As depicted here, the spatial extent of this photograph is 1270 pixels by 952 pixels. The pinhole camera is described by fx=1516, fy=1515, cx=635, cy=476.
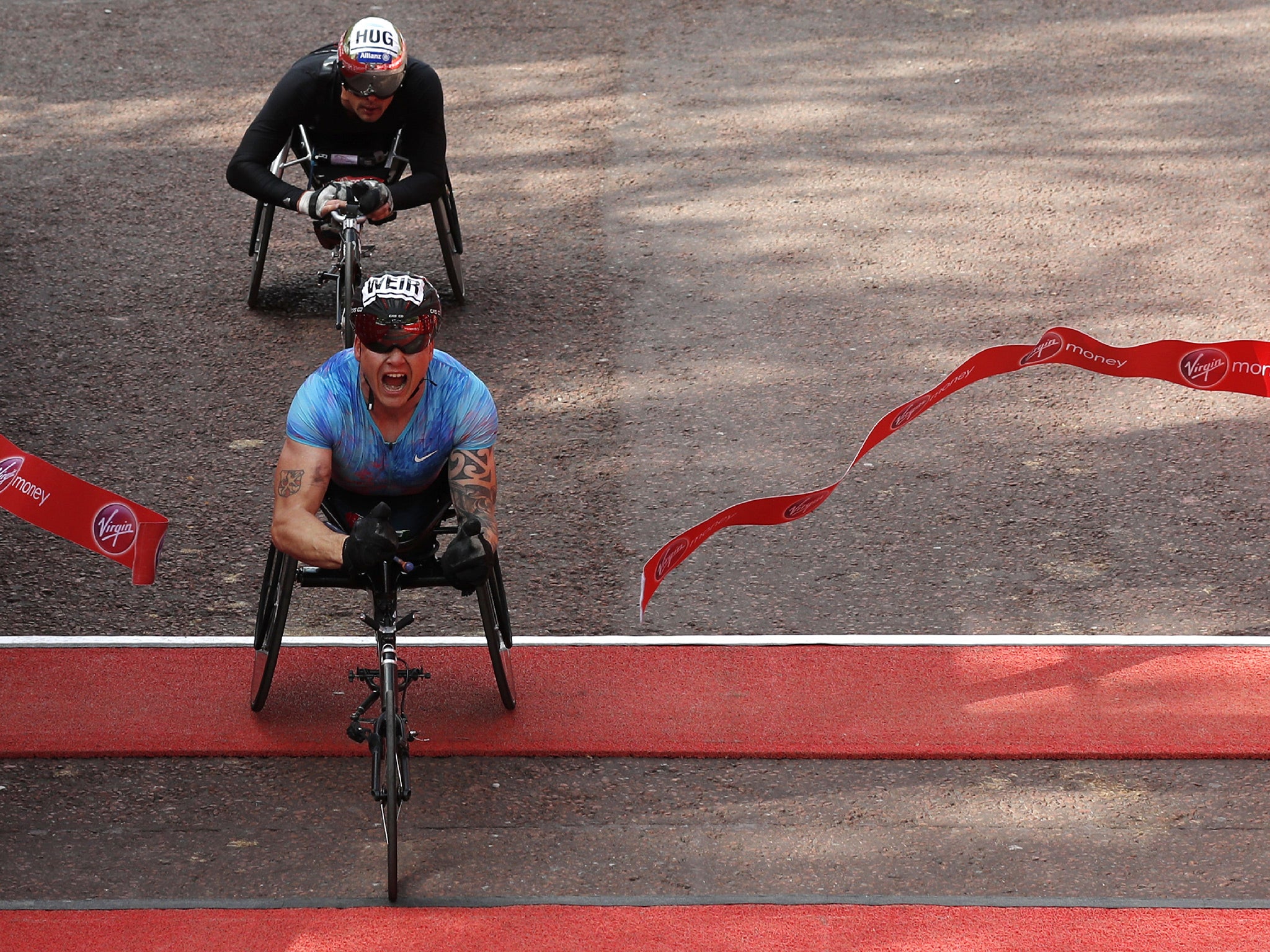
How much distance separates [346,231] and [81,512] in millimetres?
2763

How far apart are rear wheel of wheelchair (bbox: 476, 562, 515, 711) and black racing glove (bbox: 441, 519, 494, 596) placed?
38 centimetres

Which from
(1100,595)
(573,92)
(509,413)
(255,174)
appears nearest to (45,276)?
(255,174)

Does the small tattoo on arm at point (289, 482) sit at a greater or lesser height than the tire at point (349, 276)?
lesser

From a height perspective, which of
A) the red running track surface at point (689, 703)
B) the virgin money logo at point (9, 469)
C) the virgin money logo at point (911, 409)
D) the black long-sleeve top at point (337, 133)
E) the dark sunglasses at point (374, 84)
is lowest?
the red running track surface at point (689, 703)

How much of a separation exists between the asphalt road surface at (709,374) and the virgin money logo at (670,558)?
2.42 feet

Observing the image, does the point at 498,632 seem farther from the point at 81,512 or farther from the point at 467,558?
the point at 81,512

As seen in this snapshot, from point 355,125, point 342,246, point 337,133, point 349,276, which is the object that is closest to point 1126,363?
point 349,276

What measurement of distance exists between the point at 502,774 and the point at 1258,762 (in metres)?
2.71

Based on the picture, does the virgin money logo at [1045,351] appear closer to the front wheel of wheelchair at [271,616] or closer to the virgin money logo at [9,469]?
the front wheel of wheelchair at [271,616]

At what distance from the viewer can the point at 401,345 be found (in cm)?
494

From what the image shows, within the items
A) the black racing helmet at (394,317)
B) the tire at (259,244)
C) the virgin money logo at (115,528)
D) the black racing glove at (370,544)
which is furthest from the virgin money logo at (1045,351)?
the tire at (259,244)

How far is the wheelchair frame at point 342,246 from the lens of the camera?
26.2 feet

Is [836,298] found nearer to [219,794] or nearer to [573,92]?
[573,92]

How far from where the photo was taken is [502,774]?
17.7ft
